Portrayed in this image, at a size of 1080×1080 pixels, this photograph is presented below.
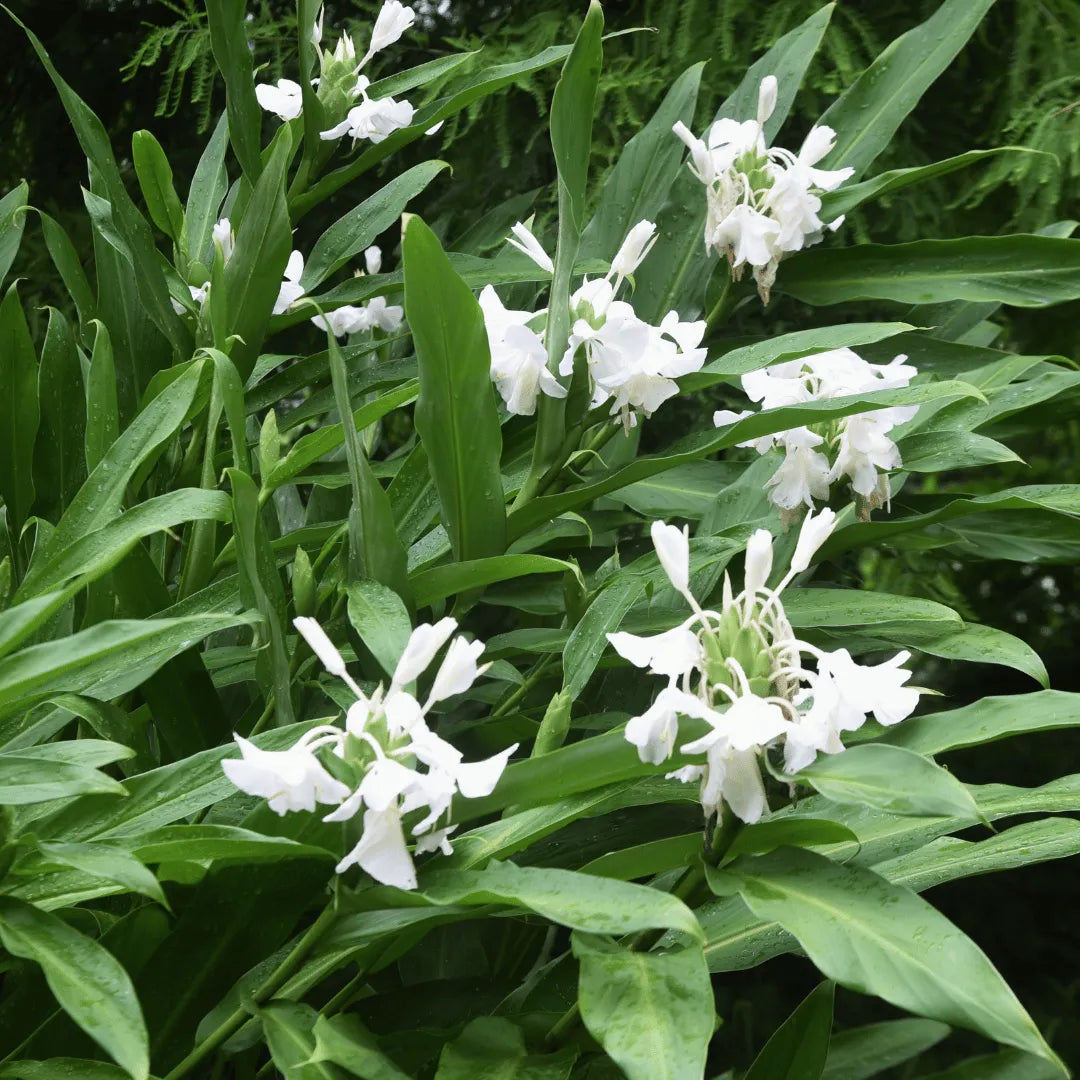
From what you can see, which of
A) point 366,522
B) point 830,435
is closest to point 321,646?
point 366,522

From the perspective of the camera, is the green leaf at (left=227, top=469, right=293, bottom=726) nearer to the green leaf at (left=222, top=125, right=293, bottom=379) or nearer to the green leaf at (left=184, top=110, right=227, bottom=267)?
the green leaf at (left=222, top=125, right=293, bottom=379)

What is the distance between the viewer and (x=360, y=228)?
1.04m

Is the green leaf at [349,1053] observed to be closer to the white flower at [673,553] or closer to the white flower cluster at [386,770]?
the white flower cluster at [386,770]

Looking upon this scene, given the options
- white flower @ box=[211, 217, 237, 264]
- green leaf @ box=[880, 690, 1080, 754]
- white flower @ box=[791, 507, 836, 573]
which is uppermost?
white flower @ box=[211, 217, 237, 264]

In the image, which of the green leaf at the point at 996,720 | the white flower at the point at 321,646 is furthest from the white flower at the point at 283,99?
the green leaf at the point at 996,720

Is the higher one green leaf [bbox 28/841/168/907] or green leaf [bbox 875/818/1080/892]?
green leaf [bbox 28/841/168/907]

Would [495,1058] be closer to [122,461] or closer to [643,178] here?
[122,461]

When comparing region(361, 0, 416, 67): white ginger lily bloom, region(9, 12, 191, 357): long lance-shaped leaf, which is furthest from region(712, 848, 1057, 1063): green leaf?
region(361, 0, 416, 67): white ginger lily bloom

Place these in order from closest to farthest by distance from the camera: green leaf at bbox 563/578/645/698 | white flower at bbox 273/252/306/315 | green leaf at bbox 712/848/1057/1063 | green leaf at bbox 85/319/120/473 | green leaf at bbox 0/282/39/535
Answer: green leaf at bbox 712/848/1057/1063 < green leaf at bbox 563/578/645/698 < green leaf at bbox 85/319/120/473 < green leaf at bbox 0/282/39/535 < white flower at bbox 273/252/306/315

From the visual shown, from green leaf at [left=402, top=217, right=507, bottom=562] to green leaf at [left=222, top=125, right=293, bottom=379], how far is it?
0.72 ft

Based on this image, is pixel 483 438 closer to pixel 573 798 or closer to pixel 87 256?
pixel 573 798

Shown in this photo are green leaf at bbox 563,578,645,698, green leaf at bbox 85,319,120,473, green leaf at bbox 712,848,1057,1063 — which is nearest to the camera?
green leaf at bbox 712,848,1057,1063

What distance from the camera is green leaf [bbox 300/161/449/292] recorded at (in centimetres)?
102

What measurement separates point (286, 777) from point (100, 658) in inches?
8.4
